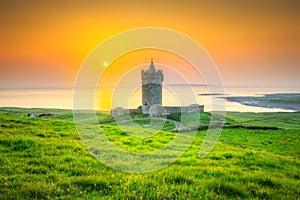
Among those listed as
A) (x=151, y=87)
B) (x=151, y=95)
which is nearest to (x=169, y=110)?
(x=151, y=95)

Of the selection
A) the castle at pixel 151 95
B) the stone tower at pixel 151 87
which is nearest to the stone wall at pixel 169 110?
the castle at pixel 151 95

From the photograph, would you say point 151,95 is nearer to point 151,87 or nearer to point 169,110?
Answer: point 151,87

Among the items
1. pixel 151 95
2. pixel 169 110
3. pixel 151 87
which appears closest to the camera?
pixel 169 110

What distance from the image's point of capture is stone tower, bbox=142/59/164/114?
82438 mm

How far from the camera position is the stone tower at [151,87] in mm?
82438

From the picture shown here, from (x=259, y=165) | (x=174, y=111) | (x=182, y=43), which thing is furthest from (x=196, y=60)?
(x=174, y=111)

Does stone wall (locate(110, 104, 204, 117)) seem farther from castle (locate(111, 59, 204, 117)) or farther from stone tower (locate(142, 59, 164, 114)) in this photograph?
stone tower (locate(142, 59, 164, 114))

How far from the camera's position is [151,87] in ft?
270

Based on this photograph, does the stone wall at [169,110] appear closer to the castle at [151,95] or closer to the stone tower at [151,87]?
the castle at [151,95]

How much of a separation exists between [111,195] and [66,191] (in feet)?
4.16

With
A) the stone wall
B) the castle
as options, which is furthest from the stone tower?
the stone wall

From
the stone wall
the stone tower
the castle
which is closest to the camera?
the stone wall

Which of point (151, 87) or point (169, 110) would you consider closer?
point (169, 110)

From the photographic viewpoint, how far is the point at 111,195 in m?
6.07
